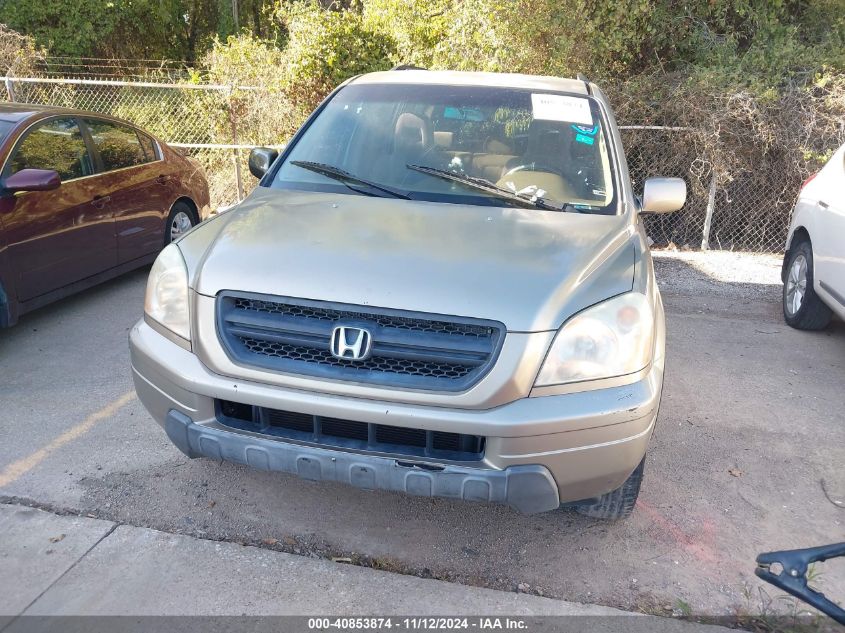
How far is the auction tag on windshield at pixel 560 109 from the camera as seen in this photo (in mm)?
4023

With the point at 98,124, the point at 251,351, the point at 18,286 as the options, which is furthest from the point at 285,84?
the point at 251,351

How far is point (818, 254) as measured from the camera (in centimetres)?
550

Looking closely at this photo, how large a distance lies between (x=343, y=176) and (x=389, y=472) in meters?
1.71

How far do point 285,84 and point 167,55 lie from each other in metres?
12.1

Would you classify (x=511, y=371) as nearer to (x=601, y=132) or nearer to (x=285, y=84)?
(x=601, y=132)

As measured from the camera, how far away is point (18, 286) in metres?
5.07

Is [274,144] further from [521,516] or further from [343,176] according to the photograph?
[521,516]

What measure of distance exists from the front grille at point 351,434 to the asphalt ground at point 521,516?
0.63m

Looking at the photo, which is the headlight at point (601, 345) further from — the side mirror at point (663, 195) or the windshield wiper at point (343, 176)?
the side mirror at point (663, 195)

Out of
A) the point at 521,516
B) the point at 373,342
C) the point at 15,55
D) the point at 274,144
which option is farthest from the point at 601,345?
the point at 15,55

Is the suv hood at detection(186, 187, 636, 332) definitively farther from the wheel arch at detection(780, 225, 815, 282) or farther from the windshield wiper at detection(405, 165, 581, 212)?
the wheel arch at detection(780, 225, 815, 282)

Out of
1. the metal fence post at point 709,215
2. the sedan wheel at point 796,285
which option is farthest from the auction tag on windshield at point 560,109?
the metal fence post at point 709,215

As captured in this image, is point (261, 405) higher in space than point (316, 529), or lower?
higher

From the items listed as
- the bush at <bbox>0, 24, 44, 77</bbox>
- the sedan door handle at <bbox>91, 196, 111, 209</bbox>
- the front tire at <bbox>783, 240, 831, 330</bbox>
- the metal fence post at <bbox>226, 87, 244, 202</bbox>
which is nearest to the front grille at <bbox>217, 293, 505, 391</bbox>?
the sedan door handle at <bbox>91, 196, 111, 209</bbox>
